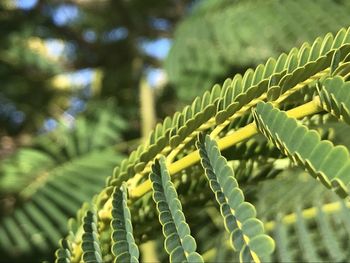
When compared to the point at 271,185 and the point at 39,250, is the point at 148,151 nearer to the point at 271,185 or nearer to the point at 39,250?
the point at 271,185

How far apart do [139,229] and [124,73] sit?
106 centimetres

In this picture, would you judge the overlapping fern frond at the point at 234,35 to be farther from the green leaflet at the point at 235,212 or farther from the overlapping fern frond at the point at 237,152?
the green leaflet at the point at 235,212

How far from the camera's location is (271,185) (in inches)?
26.4

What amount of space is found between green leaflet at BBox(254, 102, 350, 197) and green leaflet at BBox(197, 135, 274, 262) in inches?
1.2

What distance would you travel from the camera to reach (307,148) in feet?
1.03

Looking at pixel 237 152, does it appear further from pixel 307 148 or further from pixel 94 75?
pixel 94 75

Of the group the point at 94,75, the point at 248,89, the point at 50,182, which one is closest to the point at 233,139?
the point at 248,89

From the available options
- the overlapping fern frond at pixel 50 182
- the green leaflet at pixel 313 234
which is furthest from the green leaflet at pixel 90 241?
the overlapping fern frond at pixel 50 182

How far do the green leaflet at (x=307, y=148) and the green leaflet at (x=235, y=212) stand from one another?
31 mm

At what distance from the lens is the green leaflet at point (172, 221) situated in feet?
0.98

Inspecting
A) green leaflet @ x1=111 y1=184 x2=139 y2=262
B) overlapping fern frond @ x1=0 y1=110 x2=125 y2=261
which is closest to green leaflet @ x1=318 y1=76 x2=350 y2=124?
green leaflet @ x1=111 y1=184 x2=139 y2=262

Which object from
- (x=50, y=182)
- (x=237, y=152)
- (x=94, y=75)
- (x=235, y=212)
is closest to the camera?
(x=235, y=212)

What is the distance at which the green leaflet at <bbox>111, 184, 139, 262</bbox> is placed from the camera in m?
0.33

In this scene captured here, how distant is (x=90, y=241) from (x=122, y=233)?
38 millimetres
